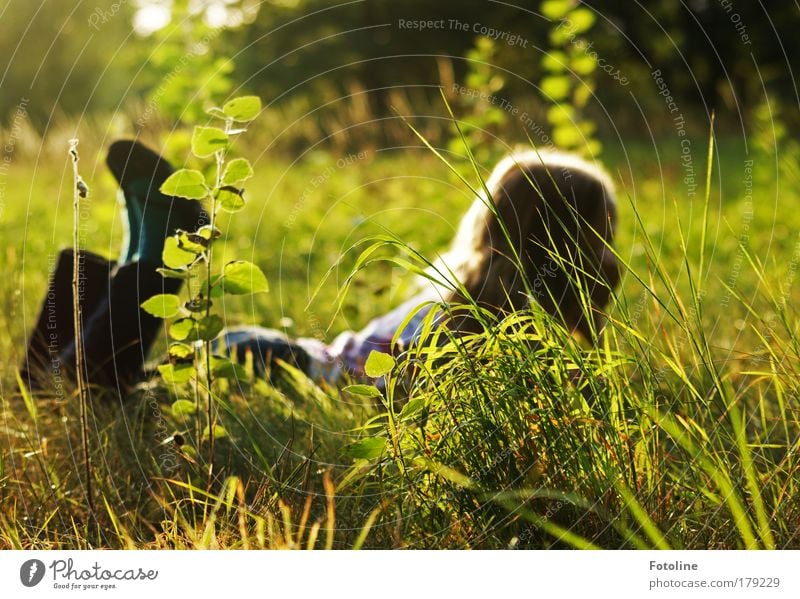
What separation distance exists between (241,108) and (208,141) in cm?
9

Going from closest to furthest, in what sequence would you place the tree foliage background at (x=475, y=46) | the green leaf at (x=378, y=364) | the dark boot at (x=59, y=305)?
the green leaf at (x=378, y=364)
the dark boot at (x=59, y=305)
the tree foliage background at (x=475, y=46)

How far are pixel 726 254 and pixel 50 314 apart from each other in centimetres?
346

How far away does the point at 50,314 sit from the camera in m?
2.46

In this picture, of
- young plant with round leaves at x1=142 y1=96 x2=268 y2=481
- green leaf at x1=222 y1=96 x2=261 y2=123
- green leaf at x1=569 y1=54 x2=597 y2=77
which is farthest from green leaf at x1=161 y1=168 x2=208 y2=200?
green leaf at x1=569 y1=54 x2=597 y2=77

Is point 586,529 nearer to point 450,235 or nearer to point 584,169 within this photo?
point 584,169

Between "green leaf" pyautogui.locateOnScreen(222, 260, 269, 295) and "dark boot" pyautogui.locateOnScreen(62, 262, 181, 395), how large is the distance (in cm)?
74

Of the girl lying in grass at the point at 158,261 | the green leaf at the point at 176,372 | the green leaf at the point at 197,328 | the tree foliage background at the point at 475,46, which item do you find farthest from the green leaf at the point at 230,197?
the tree foliage background at the point at 475,46

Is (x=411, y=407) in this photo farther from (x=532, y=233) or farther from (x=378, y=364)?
(x=532, y=233)

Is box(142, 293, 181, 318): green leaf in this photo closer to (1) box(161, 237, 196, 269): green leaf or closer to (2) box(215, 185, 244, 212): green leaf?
(1) box(161, 237, 196, 269): green leaf

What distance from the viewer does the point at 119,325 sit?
95.9 inches

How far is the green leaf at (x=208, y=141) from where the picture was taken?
1.62 m

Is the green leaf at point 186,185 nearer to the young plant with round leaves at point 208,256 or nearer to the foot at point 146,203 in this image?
the young plant with round leaves at point 208,256

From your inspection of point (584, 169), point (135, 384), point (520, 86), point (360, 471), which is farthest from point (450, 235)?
point (520, 86)

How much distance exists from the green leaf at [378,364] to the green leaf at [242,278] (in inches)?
11.2
